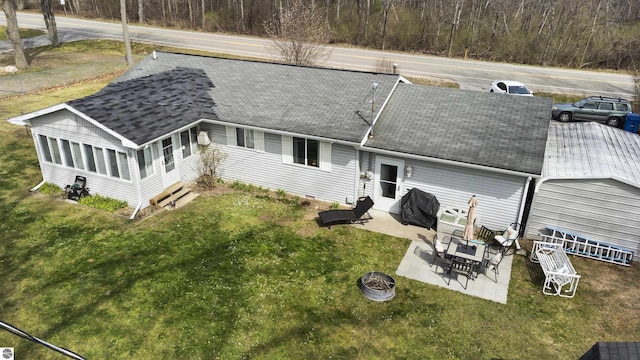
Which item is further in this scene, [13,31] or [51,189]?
[13,31]

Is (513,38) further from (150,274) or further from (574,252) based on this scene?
(150,274)

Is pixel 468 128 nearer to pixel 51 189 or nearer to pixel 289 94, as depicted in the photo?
pixel 289 94

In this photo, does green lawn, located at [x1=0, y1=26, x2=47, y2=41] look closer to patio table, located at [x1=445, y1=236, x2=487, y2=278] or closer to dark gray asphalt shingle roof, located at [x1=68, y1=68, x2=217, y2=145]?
dark gray asphalt shingle roof, located at [x1=68, y1=68, x2=217, y2=145]

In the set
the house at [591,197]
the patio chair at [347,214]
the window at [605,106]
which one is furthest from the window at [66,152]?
the window at [605,106]

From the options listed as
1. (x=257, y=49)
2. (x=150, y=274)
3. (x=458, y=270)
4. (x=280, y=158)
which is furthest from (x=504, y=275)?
(x=257, y=49)

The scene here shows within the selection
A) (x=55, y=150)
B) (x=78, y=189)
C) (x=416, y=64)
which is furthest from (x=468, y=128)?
(x=416, y=64)

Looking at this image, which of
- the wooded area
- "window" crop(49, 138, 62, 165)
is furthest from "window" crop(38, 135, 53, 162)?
the wooded area

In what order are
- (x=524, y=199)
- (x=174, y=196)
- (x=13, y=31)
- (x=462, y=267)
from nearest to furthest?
(x=462, y=267)
(x=524, y=199)
(x=174, y=196)
(x=13, y=31)
